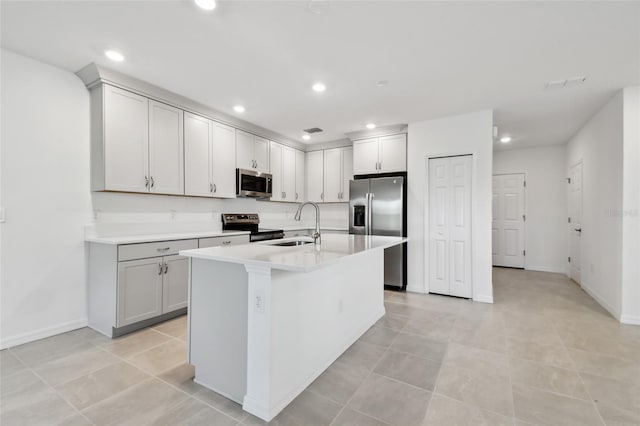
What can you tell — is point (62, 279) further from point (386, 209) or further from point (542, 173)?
point (542, 173)

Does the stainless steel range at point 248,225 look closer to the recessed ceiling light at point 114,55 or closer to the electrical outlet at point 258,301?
the recessed ceiling light at point 114,55

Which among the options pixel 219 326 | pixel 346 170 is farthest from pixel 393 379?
pixel 346 170

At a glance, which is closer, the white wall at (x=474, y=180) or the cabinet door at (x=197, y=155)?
the cabinet door at (x=197, y=155)

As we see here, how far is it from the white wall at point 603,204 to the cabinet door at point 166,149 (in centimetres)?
500

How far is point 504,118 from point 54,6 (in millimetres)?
4907

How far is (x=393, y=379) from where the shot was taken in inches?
79.7

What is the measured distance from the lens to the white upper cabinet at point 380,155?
4.47 meters

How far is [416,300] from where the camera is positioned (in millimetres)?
3883

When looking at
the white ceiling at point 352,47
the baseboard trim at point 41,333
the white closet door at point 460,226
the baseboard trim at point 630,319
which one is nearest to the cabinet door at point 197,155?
the white ceiling at point 352,47

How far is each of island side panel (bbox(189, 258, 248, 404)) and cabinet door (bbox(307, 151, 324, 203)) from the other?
12.2 ft

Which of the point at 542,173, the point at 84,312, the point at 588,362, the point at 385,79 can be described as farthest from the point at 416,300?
the point at 542,173

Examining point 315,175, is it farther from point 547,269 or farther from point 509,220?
point 547,269

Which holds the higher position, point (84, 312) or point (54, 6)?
point (54, 6)

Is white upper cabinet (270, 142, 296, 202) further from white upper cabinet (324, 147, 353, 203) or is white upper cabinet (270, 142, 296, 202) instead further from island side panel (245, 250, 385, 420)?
island side panel (245, 250, 385, 420)
